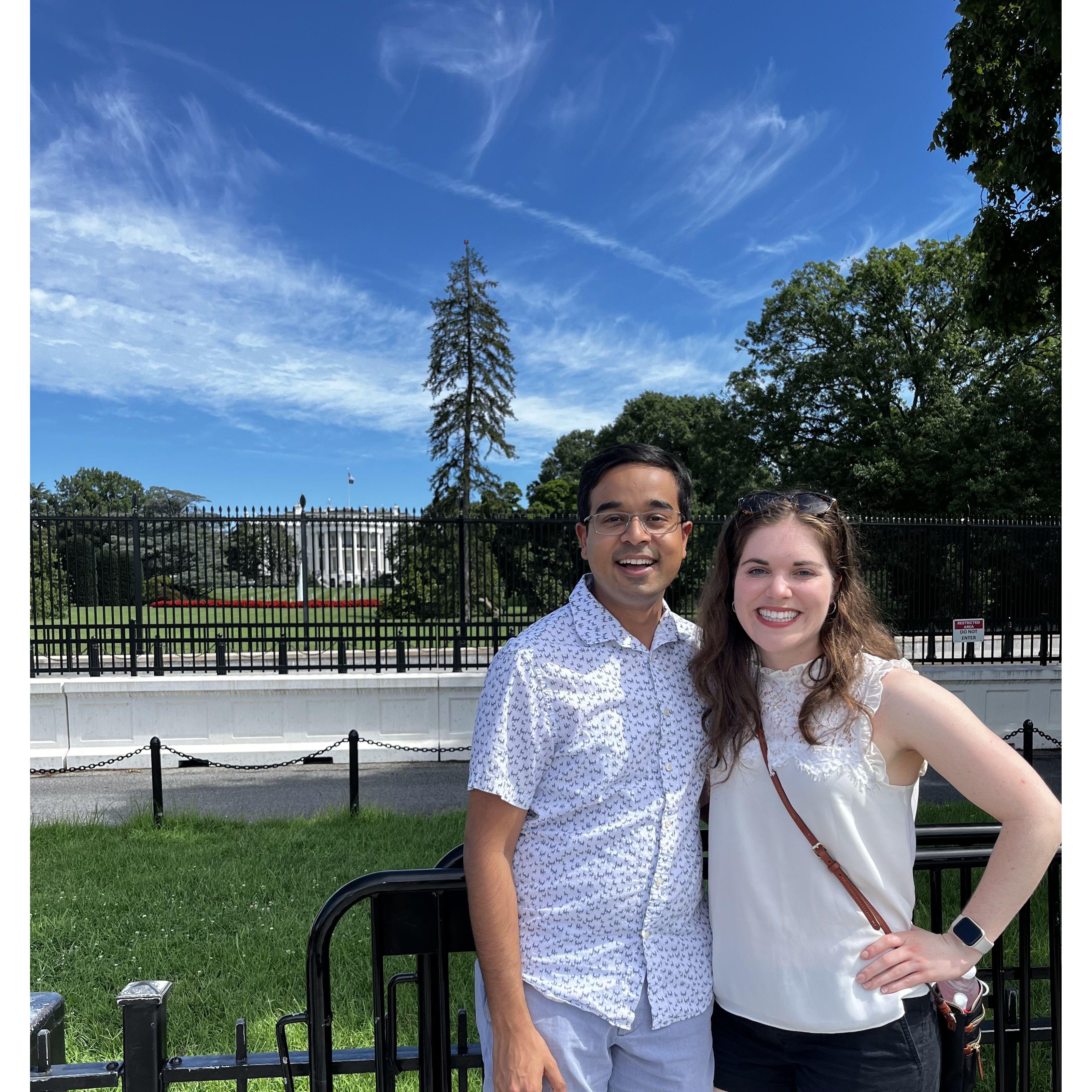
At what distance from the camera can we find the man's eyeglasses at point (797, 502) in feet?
6.37

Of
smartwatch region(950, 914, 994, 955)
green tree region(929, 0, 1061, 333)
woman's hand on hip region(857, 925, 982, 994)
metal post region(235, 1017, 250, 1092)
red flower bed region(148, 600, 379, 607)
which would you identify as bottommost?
metal post region(235, 1017, 250, 1092)

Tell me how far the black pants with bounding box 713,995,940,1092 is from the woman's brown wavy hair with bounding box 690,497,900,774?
0.66 m

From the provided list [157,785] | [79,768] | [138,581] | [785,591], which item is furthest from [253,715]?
[785,591]

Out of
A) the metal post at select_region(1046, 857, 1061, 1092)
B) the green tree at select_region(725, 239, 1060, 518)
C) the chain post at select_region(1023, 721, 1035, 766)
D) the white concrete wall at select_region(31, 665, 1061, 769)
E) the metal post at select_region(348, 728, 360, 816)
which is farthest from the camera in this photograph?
the green tree at select_region(725, 239, 1060, 518)

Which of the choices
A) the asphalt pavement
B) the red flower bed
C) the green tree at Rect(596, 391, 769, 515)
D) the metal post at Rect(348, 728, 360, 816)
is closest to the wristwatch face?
the metal post at Rect(348, 728, 360, 816)

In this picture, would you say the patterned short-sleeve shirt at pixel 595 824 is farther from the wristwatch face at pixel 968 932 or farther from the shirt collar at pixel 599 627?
the wristwatch face at pixel 968 932

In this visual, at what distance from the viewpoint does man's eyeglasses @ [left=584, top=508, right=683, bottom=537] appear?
6.45 ft

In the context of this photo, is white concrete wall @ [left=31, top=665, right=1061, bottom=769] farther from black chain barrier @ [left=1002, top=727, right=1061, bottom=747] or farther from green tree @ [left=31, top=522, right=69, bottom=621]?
green tree @ [left=31, top=522, right=69, bottom=621]

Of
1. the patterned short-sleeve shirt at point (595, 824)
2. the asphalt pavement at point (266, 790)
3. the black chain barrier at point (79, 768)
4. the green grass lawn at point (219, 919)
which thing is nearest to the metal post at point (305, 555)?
the asphalt pavement at point (266, 790)

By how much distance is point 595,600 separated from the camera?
194 centimetres

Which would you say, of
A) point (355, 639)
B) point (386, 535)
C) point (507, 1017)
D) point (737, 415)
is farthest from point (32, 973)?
point (737, 415)

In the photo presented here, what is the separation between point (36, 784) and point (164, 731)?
166 centimetres

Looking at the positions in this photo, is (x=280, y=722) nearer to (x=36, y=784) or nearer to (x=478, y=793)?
(x=36, y=784)

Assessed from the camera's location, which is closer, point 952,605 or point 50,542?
point 50,542
